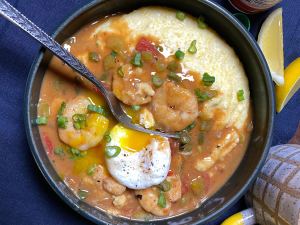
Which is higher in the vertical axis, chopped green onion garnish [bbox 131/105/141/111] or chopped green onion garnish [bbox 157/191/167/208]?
→ chopped green onion garnish [bbox 131/105/141/111]

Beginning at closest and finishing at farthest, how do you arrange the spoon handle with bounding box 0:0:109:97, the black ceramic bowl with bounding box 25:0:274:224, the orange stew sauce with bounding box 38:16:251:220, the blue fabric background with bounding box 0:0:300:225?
the spoon handle with bounding box 0:0:109:97, the black ceramic bowl with bounding box 25:0:274:224, the orange stew sauce with bounding box 38:16:251:220, the blue fabric background with bounding box 0:0:300:225

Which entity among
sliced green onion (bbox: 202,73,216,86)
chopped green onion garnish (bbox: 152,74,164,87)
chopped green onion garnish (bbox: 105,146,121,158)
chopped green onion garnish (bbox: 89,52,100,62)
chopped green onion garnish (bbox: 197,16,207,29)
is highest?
chopped green onion garnish (bbox: 197,16,207,29)

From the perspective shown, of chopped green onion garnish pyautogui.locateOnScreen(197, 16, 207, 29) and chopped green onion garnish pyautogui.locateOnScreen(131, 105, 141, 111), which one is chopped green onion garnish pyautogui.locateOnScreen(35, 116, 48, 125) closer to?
chopped green onion garnish pyautogui.locateOnScreen(131, 105, 141, 111)

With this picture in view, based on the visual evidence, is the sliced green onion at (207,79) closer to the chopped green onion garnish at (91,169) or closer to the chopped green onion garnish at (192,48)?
the chopped green onion garnish at (192,48)

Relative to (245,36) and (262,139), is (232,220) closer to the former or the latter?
(262,139)

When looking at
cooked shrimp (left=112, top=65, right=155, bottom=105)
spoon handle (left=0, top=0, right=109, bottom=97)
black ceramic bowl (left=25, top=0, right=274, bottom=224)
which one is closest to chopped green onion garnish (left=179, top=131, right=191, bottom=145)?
cooked shrimp (left=112, top=65, right=155, bottom=105)

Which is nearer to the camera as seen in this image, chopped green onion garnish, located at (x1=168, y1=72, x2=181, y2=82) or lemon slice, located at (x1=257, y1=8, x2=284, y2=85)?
chopped green onion garnish, located at (x1=168, y1=72, x2=181, y2=82)

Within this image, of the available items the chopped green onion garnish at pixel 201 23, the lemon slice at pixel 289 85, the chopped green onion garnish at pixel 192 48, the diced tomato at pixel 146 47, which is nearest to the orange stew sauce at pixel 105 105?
the diced tomato at pixel 146 47
